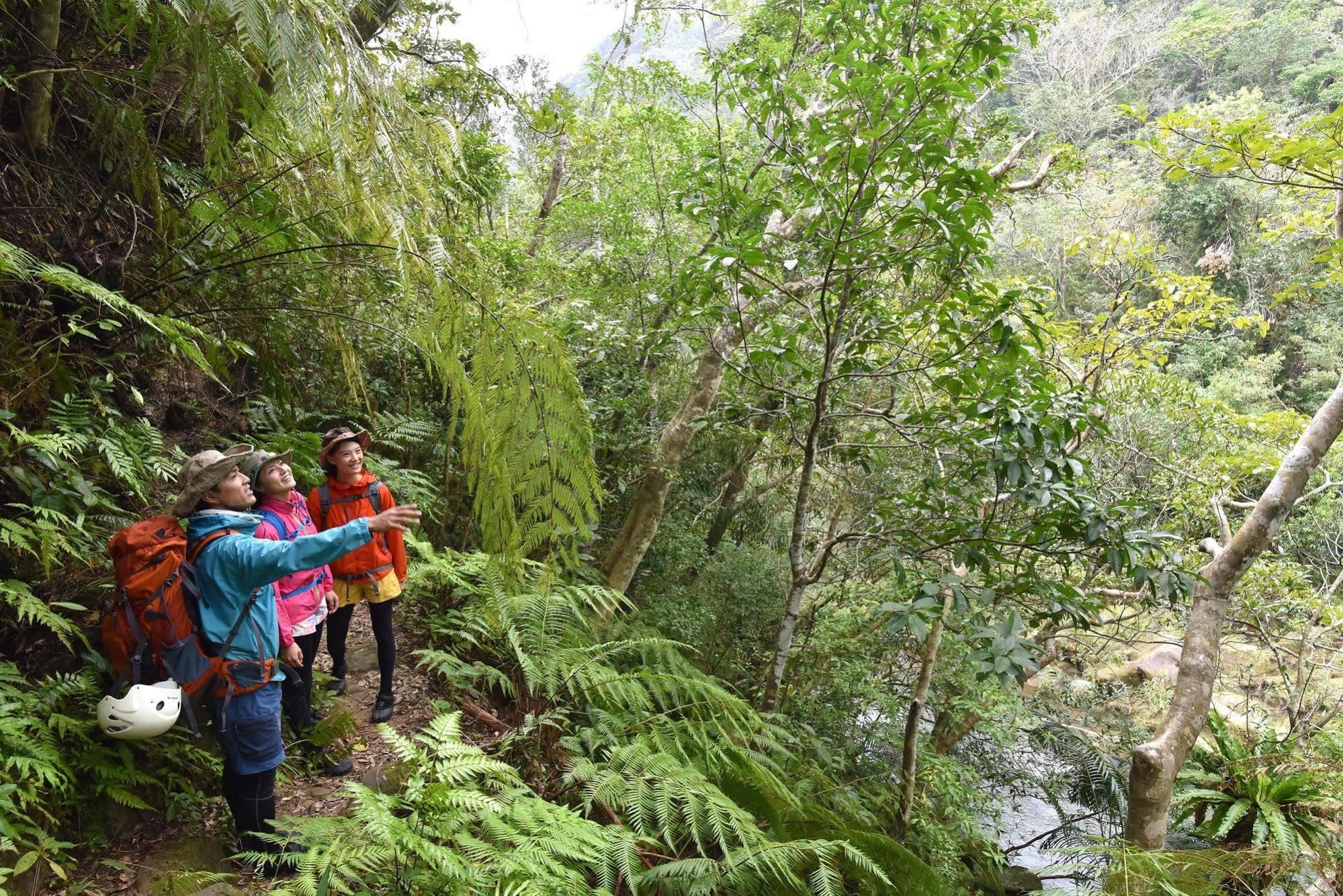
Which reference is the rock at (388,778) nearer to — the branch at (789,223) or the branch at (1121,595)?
the branch at (789,223)

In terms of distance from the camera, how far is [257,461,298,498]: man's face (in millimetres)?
2898

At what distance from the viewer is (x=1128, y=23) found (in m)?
30.0

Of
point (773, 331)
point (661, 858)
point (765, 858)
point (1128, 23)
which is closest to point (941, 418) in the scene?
point (773, 331)

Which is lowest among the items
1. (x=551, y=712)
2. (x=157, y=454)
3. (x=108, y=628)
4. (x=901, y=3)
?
(x=551, y=712)

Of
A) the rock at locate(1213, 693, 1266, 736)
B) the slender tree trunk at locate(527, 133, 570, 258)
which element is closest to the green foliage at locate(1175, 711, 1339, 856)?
the rock at locate(1213, 693, 1266, 736)

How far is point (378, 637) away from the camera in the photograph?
3605 mm

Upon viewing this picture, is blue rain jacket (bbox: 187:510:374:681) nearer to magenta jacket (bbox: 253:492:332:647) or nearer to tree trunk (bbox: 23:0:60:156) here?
magenta jacket (bbox: 253:492:332:647)

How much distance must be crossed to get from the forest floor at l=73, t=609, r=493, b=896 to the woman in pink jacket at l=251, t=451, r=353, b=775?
0.56 ft

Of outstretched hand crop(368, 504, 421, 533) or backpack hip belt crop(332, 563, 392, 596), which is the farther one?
backpack hip belt crop(332, 563, 392, 596)

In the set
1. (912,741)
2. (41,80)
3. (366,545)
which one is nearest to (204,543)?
(366,545)

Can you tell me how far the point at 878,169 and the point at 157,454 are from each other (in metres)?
4.10

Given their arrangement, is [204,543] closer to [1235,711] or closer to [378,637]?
A: [378,637]

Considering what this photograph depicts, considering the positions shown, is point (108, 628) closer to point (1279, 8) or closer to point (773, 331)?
point (773, 331)

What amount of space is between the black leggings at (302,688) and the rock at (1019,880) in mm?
6485
